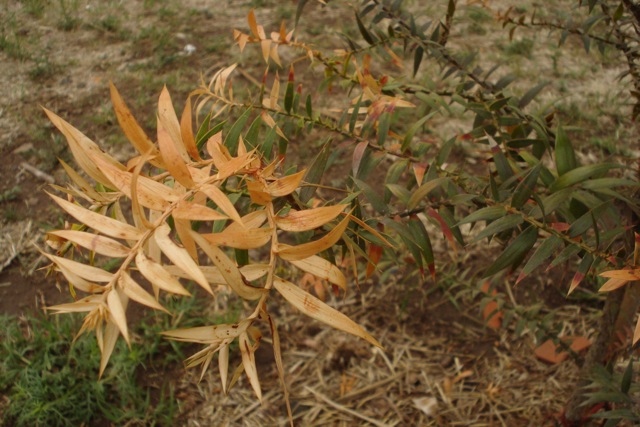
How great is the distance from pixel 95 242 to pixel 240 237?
0.11 m

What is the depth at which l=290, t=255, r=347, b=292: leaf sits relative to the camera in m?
0.58

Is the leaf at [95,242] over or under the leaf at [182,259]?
under

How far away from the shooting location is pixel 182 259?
0.45m

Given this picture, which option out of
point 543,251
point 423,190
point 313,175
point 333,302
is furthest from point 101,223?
point 333,302

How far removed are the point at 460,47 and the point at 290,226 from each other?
9.87 feet

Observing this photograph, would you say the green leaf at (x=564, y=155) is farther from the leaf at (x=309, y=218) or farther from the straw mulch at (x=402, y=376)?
the straw mulch at (x=402, y=376)

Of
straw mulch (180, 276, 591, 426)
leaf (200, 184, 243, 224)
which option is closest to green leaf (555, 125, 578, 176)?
leaf (200, 184, 243, 224)

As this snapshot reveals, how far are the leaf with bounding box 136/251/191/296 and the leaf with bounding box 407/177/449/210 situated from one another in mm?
445

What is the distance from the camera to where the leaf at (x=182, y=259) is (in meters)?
0.43

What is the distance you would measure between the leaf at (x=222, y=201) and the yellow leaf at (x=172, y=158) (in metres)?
0.02

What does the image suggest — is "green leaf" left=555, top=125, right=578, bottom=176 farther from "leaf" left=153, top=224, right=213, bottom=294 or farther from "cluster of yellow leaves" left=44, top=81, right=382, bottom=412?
"leaf" left=153, top=224, right=213, bottom=294

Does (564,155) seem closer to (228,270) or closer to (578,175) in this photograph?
(578,175)

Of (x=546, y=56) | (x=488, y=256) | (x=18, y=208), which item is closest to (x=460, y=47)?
(x=546, y=56)

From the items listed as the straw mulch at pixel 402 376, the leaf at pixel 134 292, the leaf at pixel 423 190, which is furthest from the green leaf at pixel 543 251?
the straw mulch at pixel 402 376
